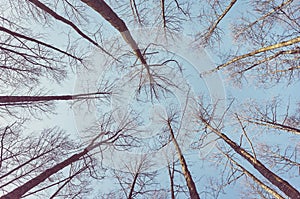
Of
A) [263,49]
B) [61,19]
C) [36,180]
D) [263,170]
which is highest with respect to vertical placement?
[61,19]

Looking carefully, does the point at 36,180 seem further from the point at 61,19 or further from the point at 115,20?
the point at 115,20

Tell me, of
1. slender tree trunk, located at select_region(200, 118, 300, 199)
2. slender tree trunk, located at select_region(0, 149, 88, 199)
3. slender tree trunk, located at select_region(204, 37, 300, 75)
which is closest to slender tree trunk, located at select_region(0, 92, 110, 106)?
slender tree trunk, located at select_region(0, 149, 88, 199)

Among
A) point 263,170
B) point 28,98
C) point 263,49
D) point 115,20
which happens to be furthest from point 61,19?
point 263,170

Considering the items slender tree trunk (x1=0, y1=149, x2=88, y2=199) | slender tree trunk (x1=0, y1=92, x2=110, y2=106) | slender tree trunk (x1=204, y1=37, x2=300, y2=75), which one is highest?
slender tree trunk (x1=204, y1=37, x2=300, y2=75)

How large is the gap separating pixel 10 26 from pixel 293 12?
20.6 ft

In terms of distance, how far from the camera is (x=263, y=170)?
630 cm

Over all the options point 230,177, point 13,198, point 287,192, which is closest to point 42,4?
point 13,198

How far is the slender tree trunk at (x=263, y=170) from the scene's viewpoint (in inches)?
216

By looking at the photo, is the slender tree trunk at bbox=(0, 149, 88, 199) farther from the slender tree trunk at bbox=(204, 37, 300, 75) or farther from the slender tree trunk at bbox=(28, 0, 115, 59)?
the slender tree trunk at bbox=(204, 37, 300, 75)

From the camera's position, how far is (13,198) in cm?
438

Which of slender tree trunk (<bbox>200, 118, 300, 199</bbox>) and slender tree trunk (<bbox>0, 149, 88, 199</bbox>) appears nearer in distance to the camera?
slender tree trunk (<bbox>0, 149, 88, 199</bbox>)

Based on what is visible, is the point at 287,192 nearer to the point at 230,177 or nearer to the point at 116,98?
the point at 230,177

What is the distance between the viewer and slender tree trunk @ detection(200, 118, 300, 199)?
18.0ft

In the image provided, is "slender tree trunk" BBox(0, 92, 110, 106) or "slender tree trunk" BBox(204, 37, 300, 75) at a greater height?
"slender tree trunk" BBox(204, 37, 300, 75)
